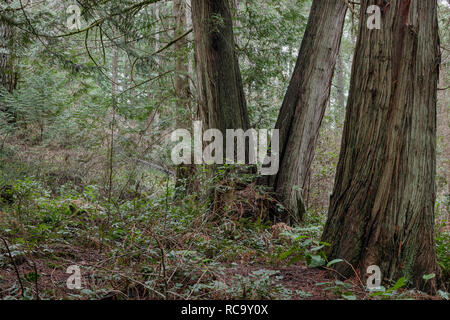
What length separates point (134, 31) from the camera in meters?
7.32

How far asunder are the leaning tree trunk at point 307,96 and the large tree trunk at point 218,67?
829 millimetres

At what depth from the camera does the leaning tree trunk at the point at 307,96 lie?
602 centimetres

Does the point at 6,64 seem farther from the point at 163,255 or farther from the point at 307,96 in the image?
the point at 163,255

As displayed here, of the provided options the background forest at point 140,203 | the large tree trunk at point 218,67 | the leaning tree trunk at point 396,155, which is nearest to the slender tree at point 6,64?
the background forest at point 140,203

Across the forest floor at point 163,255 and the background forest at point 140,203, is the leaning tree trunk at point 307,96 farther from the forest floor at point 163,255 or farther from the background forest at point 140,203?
the forest floor at point 163,255

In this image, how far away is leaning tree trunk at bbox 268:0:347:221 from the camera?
6.02m

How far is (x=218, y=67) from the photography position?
5949mm

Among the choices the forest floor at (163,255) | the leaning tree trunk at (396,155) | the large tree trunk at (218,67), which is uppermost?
the large tree trunk at (218,67)

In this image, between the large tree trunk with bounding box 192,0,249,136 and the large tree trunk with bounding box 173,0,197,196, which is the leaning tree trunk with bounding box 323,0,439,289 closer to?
the large tree trunk with bounding box 192,0,249,136

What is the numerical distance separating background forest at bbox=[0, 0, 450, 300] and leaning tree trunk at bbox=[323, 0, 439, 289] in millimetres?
275

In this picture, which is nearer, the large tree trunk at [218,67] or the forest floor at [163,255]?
the forest floor at [163,255]

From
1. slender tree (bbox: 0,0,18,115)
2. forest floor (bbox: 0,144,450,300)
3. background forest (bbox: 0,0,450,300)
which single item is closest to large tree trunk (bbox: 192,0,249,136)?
background forest (bbox: 0,0,450,300)
